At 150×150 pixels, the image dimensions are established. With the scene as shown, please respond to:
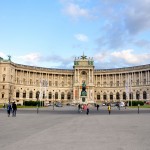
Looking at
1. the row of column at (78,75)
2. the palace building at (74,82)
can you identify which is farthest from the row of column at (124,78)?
the row of column at (78,75)

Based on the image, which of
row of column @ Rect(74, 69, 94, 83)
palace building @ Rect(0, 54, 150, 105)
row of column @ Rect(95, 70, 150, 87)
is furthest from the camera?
row of column @ Rect(74, 69, 94, 83)

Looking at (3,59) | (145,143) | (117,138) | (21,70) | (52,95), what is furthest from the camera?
(52,95)

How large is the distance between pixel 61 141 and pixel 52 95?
15662 centimetres

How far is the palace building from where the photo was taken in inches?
5933

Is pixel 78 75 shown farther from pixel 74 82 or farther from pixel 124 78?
pixel 124 78

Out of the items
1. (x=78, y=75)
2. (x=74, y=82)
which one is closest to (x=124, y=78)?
(x=78, y=75)

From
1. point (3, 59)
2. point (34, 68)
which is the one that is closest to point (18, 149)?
point (3, 59)

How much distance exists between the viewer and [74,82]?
171 m

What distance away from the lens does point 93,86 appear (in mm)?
168125

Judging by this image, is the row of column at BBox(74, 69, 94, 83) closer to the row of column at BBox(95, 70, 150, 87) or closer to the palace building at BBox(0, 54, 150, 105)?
the palace building at BBox(0, 54, 150, 105)

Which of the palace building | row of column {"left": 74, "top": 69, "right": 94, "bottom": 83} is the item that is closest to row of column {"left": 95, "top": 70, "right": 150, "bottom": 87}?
the palace building

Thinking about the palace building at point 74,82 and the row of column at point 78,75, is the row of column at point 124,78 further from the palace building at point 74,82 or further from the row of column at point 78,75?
the row of column at point 78,75

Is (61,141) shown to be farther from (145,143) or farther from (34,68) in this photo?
(34,68)

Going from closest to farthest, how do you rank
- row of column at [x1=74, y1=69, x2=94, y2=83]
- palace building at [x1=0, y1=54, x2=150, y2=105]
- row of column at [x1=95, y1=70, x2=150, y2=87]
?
1. palace building at [x1=0, y1=54, x2=150, y2=105]
2. row of column at [x1=95, y1=70, x2=150, y2=87]
3. row of column at [x1=74, y1=69, x2=94, y2=83]
